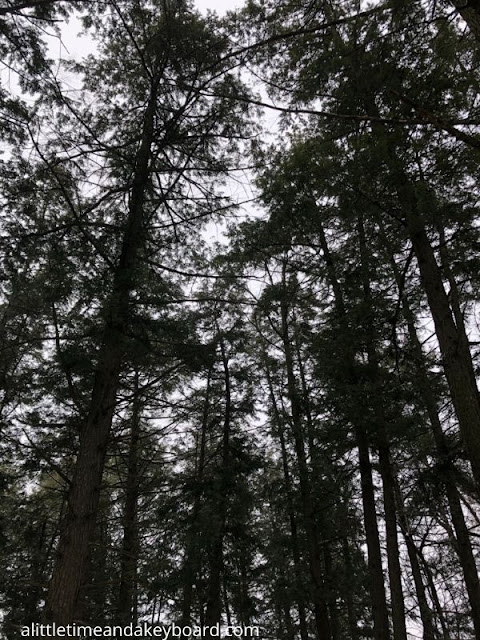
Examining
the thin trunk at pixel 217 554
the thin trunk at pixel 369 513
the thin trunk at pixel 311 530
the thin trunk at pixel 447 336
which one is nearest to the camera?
the thin trunk at pixel 447 336

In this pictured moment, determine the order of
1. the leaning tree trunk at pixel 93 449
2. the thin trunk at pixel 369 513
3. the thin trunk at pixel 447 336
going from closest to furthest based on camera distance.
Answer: the leaning tree trunk at pixel 93 449, the thin trunk at pixel 447 336, the thin trunk at pixel 369 513

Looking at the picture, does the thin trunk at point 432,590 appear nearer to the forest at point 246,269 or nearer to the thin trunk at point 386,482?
the forest at point 246,269

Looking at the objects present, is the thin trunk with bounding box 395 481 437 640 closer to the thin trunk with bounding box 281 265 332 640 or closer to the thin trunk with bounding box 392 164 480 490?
the thin trunk with bounding box 281 265 332 640

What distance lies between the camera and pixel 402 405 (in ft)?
25.4

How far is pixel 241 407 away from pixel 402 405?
14.9 feet

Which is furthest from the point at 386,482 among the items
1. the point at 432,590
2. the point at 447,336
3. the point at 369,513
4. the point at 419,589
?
the point at 432,590

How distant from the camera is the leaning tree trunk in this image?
434cm

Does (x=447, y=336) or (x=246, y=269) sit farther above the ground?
(x=246, y=269)

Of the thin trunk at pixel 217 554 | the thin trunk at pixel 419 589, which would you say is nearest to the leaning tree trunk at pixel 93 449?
the thin trunk at pixel 217 554

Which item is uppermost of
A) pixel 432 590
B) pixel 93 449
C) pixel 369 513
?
pixel 93 449

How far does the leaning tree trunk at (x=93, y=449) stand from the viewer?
4.34 metres

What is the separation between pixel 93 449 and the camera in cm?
517

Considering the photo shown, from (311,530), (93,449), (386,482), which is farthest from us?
(311,530)

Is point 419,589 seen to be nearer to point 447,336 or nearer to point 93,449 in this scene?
point 447,336
